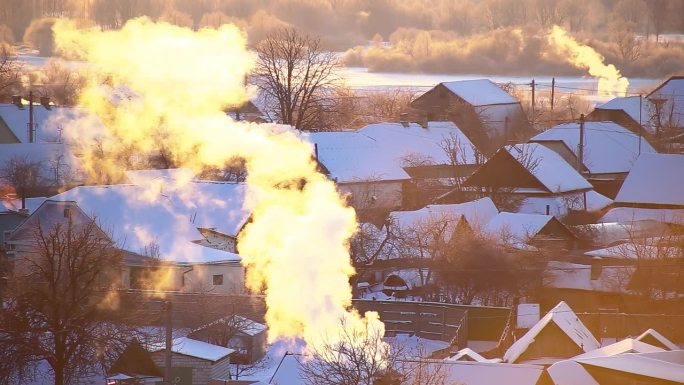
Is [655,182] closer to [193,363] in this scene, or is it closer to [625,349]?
[625,349]

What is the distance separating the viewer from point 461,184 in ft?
122

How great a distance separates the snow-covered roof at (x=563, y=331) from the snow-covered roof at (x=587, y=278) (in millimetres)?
4809

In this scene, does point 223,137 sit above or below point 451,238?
above

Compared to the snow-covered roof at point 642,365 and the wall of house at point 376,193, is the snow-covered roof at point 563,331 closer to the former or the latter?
the snow-covered roof at point 642,365

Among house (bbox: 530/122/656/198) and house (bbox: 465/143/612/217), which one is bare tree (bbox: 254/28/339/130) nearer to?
house (bbox: 530/122/656/198)

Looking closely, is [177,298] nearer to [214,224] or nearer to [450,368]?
[214,224]

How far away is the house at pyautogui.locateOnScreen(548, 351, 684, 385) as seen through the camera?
15820 mm

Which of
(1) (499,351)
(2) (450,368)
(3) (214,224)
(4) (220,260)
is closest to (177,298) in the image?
(4) (220,260)

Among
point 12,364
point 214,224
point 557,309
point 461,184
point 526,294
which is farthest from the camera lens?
point 461,184

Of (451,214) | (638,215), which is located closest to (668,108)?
(638,215)

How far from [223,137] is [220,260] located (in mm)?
5957

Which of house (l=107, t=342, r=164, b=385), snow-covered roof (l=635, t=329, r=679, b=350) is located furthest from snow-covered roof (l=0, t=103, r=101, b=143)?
snow-covered roof (l=635, t=329, r=679, b=350)

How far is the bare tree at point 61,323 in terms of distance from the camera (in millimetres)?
16297

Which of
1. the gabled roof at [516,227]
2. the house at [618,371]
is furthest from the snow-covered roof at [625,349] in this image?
the gabled roof at [516,227]
